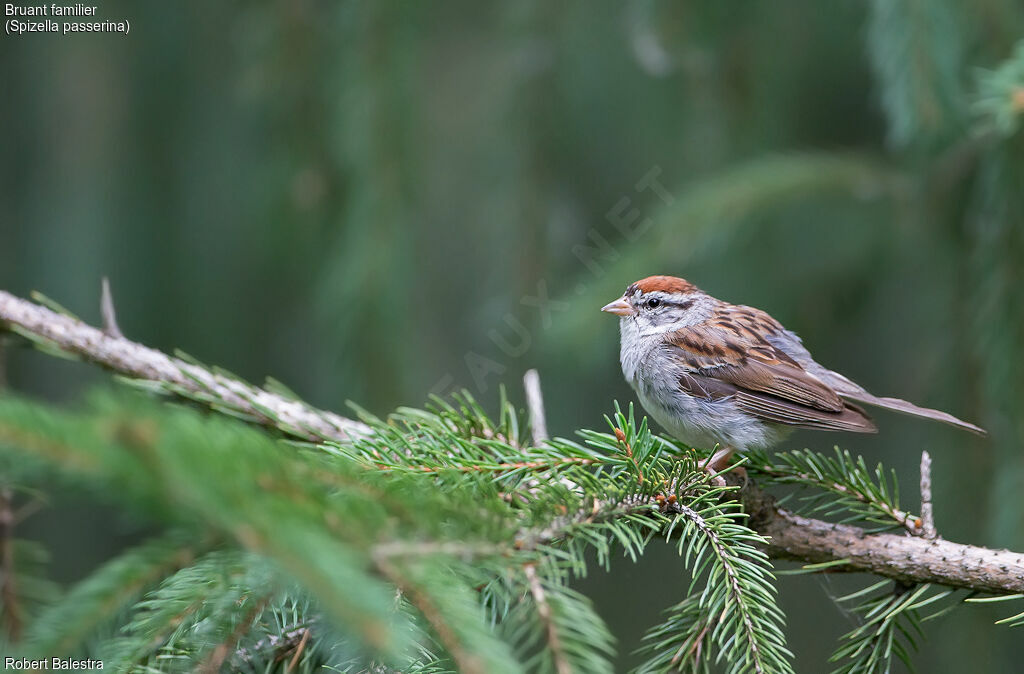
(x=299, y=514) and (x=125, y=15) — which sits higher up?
(x=125, y=15)

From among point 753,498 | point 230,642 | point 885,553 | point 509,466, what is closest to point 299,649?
point 230,642

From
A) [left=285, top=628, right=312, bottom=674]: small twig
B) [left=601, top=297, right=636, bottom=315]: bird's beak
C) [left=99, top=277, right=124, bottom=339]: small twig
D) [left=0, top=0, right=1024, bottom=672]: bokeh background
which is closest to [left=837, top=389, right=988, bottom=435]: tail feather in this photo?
[left=0, top=0, right=1024, bottom=672]: bokeh background

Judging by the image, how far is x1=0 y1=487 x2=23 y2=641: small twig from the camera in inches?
58.4

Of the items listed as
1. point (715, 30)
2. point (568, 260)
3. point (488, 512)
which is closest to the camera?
point (488, 512)

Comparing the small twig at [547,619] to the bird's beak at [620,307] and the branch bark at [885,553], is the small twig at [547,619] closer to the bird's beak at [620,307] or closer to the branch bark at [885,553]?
the branch bark at [885,553]

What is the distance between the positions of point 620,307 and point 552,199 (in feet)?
1.20

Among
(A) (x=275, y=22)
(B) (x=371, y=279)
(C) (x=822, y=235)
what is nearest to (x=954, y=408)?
(C) (x=822, y=235)

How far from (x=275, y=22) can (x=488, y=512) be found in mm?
1772

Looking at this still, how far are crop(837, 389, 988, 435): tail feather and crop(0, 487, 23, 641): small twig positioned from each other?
1695mm

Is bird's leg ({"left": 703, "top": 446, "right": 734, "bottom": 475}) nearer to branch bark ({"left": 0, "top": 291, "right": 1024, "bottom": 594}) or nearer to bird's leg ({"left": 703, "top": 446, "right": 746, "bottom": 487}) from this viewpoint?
bird's leg ({"left": 703, "top": 446, "right": 746, "bottom": 487})

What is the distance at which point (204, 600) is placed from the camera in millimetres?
924

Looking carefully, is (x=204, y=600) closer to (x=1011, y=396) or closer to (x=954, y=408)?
(x=1011, y=396)

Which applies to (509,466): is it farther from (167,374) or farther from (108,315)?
(108,315)

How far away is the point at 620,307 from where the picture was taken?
2.13 meters
